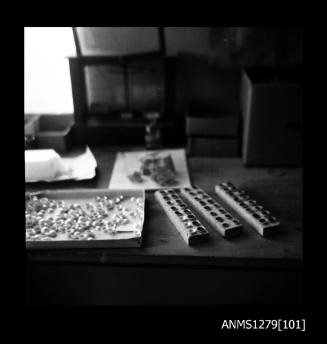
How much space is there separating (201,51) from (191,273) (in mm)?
807

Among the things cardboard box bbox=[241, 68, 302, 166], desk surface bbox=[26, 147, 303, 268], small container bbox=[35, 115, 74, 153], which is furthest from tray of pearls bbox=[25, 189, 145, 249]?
cardboard box bbox=[241, 68, 302, 166]

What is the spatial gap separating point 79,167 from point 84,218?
33 centimetres

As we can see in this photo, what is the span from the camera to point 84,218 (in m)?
1.15

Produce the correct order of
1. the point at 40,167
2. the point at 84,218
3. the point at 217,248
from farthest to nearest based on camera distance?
the point at 40,167 → the point at 84,218 → the point at 217,248

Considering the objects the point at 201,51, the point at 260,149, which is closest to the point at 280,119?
the point at 260,149

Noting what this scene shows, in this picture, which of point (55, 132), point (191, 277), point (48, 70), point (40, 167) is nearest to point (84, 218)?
point (40, 167)

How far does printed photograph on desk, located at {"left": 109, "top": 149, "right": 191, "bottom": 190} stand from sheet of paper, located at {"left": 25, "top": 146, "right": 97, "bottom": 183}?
0.08m

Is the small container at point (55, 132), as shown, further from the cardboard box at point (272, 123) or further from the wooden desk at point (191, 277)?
the cardboard box at point (272, 123)

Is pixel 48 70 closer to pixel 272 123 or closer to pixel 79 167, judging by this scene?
pixel 79 167

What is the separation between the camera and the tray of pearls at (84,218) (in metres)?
1.01

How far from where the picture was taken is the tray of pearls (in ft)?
3.32

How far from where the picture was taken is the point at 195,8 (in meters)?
0.69

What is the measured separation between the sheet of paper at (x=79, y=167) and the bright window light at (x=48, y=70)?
10.4 inches
